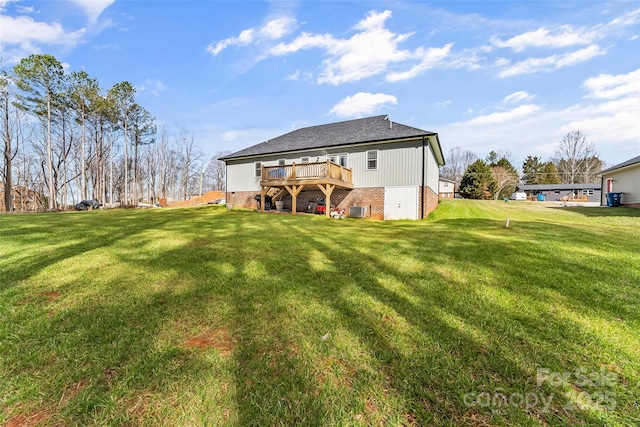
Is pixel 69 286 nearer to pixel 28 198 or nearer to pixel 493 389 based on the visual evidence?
pixel 493 389

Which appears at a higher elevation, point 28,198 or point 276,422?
point 28,198

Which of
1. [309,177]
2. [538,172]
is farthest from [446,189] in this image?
[309,177]

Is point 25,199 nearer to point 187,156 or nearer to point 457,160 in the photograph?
point 187,156

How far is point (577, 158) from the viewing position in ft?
149

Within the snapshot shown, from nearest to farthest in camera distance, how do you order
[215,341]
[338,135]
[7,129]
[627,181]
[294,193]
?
1. [215,341]
2. [294,193]
3. [627,181]
4. [338,135]
5. [7,129]

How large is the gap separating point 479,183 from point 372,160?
2366 cm

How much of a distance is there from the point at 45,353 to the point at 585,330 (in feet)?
18.0

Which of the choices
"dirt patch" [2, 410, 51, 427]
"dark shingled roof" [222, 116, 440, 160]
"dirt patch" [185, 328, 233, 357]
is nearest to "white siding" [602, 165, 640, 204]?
"dark shingled roof" [222, 116, 440, 160]

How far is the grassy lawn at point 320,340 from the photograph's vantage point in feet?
6.17

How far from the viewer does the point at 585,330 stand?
2785 millimetres

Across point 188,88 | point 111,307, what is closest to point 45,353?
point 111,307

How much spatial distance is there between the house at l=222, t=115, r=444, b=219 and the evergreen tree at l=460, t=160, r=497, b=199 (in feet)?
64.7

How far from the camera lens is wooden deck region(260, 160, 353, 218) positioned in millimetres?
14602

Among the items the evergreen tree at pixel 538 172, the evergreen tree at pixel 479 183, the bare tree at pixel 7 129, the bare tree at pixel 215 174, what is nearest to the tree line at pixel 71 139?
the bare tree at pixel 7 129
